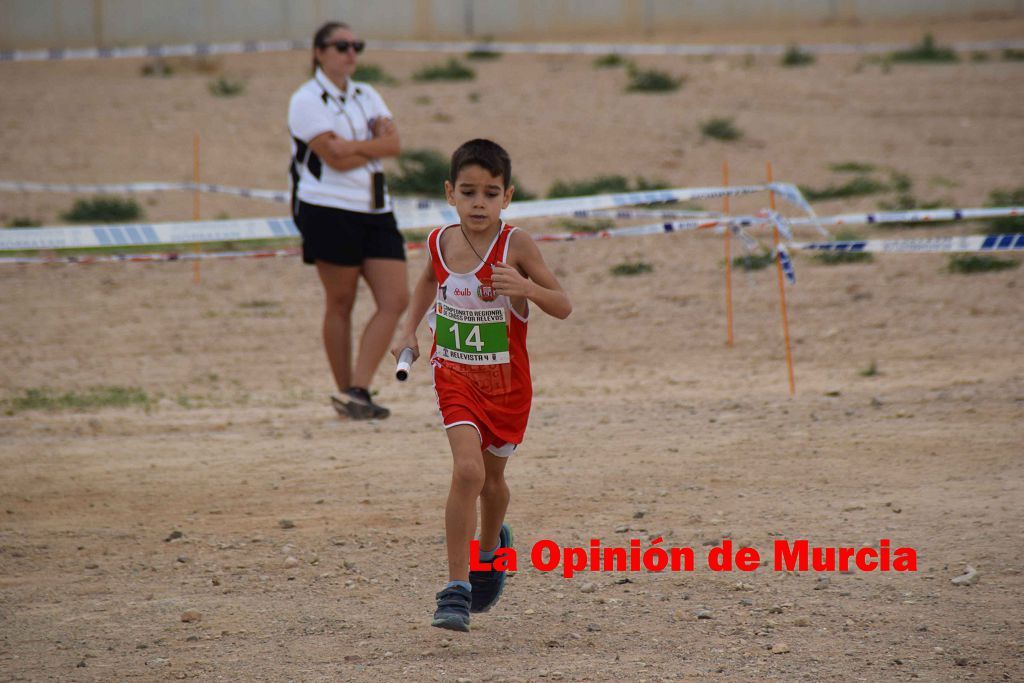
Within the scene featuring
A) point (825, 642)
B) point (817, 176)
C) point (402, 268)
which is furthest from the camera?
point (817, 176)

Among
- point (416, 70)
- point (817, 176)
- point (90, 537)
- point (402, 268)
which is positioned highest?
point (416, 70)

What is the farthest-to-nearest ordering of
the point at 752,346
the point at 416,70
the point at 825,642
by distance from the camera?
the point at 416,70
the point at 752,346
the point at 825,642

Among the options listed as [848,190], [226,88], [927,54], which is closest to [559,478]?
[848,190]

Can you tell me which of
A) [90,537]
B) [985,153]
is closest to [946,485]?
[90,537]

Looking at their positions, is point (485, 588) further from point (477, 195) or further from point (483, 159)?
point (483, 159)

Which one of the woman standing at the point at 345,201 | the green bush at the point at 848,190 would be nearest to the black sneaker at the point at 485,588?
the woman standing at the point at 345,201

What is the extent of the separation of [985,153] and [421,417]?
11775 mm

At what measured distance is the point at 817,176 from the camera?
16.7m

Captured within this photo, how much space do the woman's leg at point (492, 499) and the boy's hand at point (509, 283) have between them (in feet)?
1.92

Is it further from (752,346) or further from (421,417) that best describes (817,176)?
(421,417)

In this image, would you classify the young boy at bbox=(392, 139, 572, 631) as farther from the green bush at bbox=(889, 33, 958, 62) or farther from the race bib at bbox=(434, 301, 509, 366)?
the green bush at bbox=(889, 33, 958, 62)

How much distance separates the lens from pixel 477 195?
4785mm

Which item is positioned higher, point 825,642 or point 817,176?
point 817,176

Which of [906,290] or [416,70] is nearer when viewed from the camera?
[906,290]
